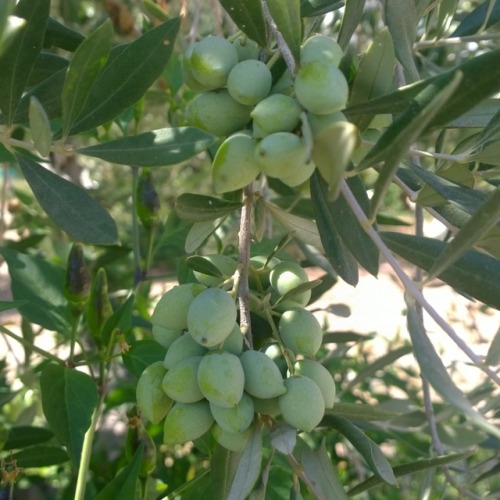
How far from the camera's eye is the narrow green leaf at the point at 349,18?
24.2 inches

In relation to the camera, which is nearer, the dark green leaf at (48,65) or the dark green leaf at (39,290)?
the dark green leaf at (48,65)

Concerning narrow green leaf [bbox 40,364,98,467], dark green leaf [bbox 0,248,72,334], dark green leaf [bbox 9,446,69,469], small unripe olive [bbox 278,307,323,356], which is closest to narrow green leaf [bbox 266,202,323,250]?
small unripe olive [bbox 278,307,323,356]

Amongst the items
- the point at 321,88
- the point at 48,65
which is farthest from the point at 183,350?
the point at 48,65

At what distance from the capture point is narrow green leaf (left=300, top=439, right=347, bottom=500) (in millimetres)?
644

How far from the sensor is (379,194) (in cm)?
52

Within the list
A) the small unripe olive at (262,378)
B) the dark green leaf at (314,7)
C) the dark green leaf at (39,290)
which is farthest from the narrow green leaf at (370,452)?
the dark green leaf at (39,290)

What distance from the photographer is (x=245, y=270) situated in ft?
2.08

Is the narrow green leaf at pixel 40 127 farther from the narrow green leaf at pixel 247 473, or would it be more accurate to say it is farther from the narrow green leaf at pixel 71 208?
the narrow green leaf at pixel 247 473

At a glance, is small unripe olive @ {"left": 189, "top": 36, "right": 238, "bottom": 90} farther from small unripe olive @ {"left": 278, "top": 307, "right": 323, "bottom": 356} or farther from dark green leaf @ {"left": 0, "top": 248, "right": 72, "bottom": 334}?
dark green leaf @ {"left": 0, "top": 248, "right": 72, "bottom": 334}

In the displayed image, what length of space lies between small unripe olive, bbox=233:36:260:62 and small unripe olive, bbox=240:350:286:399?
280 millimetres

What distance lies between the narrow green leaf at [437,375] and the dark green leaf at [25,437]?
696mm

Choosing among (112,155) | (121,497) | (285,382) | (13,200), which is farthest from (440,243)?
(13,200)

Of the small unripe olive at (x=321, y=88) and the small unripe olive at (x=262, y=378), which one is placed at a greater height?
the small unripe olive at (x=321, y=88)

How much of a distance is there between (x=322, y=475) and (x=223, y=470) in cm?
10
